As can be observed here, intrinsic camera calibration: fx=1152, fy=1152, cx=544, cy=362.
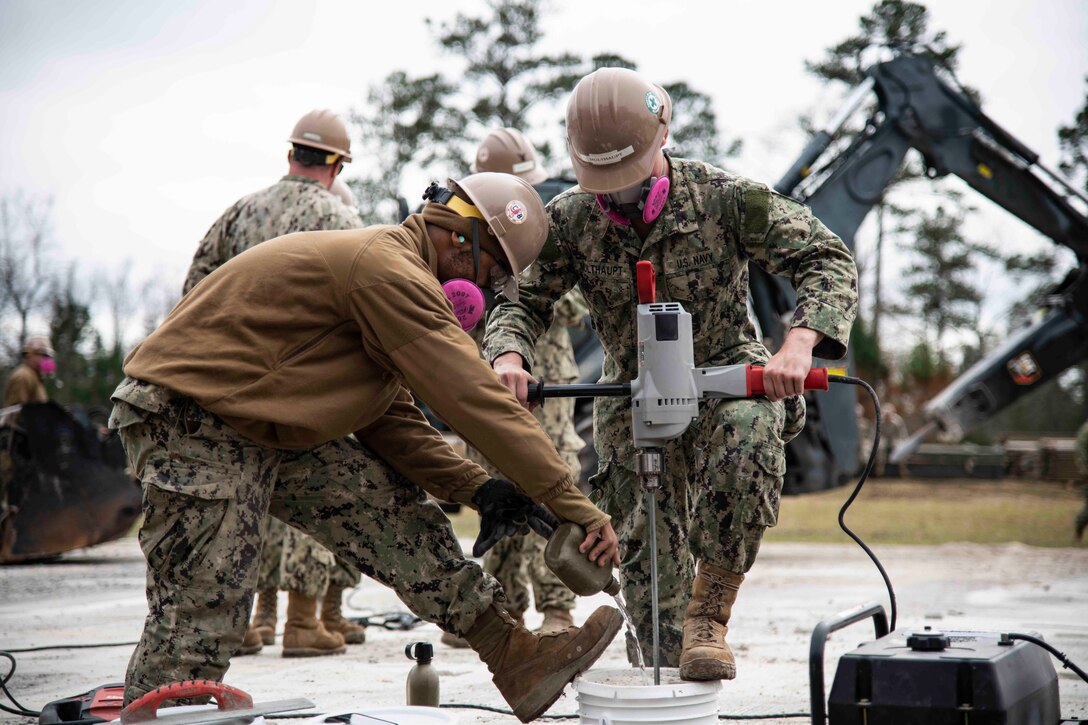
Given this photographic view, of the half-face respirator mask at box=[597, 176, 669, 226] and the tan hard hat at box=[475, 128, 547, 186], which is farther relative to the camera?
the tan hard hat at box=[475, 128, 547, 186]

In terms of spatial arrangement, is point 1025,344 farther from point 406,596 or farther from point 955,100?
point 406,596

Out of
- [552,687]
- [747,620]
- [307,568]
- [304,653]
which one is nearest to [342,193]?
[307,568]

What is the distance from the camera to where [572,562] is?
11.0 ft

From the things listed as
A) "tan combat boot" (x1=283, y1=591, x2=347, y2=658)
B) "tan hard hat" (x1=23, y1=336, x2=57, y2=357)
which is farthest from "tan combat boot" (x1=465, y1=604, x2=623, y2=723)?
"tan hard hat" (x1=23, y1=336, x2=57, y2=357)

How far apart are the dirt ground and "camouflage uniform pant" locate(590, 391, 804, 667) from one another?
1.63 feet

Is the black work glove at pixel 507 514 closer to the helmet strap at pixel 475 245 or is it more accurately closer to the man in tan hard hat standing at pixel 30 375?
the helmet strap at pixel 475 245

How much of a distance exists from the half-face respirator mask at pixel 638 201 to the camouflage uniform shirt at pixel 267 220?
205 cm

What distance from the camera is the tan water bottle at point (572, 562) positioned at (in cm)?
334

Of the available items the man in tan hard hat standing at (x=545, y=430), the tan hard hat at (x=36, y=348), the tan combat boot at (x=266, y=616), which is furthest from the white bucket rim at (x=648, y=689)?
the tan hard hat at (x=36, y=348)

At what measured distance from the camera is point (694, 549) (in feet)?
12.4

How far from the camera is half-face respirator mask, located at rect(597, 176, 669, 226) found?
3898 millimetres

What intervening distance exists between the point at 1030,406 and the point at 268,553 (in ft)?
105

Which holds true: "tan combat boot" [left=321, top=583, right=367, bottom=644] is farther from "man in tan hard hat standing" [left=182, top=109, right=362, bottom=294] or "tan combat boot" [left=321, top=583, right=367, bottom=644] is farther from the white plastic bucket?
the white plastic bucket

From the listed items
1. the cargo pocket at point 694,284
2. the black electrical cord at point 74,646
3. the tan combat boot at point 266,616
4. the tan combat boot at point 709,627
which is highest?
the cargo pocket at point 694,284
